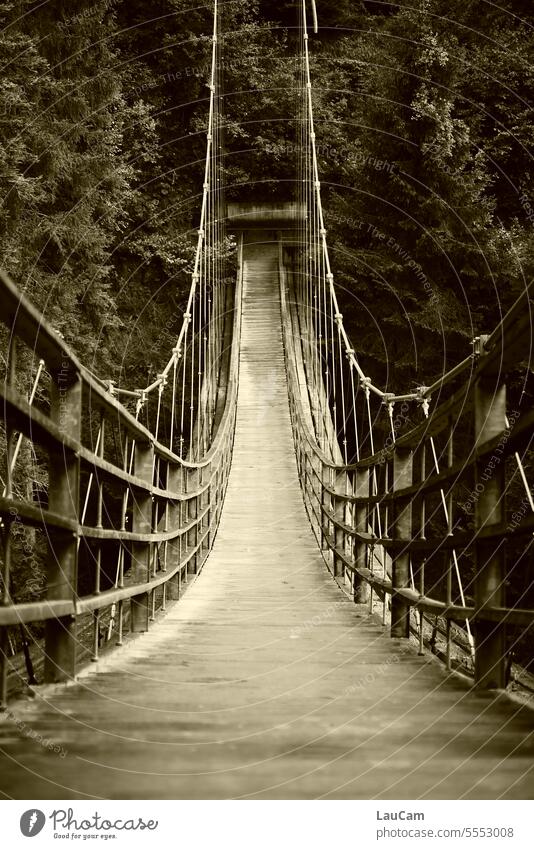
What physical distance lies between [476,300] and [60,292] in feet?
25.8

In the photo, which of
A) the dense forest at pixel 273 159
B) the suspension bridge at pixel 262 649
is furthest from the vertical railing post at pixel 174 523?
the dense forest at pixel 273 159

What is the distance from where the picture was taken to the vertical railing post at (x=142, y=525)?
362cm

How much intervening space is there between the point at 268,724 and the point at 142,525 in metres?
1.82

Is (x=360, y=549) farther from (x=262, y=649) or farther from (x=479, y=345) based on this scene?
(x=479, y=345)

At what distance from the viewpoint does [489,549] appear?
2.23 metres

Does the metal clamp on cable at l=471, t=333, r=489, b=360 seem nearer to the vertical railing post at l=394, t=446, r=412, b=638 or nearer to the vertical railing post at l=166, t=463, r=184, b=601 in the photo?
the vertical railing post at l=394, t=446, r=412, b=638

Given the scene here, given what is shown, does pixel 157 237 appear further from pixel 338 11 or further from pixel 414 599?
pixel 414 599

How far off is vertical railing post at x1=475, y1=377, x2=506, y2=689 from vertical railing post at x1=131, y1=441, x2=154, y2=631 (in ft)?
5.24

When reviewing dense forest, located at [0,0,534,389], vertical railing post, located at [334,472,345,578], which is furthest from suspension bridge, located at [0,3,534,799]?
dense forest, located at [0,0,534,389]

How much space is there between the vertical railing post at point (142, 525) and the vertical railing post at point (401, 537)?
0.89 meters

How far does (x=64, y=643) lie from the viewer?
2.34 metres

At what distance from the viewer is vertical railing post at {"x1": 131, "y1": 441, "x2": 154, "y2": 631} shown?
11.9ft

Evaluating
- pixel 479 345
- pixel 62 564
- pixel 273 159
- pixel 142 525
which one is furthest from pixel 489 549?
pixel 273 159

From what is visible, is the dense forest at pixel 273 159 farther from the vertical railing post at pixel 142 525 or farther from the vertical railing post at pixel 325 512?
the vertical railing post at pixel 142 525
